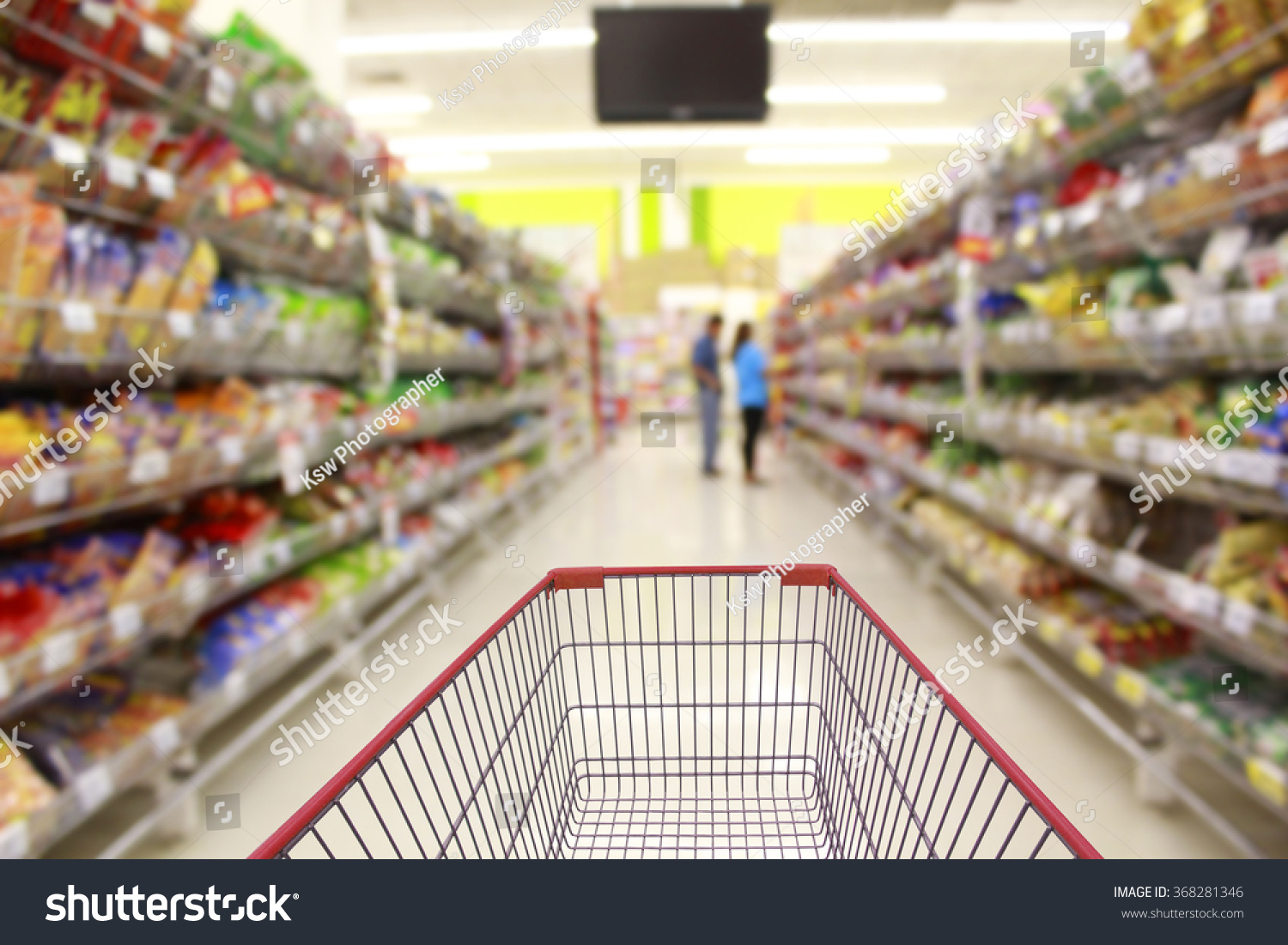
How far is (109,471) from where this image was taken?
177 cm

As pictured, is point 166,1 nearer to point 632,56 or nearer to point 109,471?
point 109,471

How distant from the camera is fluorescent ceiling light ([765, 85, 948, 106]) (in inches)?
354

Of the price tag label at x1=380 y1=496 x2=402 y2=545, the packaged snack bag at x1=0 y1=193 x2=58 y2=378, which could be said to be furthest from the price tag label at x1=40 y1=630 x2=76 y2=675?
the price tag label at x1=380 y1=496 x2=402 y2=545

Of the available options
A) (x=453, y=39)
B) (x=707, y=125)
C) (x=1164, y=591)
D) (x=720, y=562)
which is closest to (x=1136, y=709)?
(x=1164, y=591)

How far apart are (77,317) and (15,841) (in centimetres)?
101

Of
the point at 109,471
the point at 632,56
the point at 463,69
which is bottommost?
the point at 109,471

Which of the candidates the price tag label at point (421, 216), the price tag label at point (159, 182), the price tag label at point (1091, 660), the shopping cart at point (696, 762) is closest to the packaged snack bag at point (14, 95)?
the price tag label at point (159, 182)

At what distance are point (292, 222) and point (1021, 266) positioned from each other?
8.96ft

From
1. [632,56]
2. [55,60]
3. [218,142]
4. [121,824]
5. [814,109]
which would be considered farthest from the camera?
[814,109]

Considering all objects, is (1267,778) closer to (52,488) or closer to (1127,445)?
(1127,445)

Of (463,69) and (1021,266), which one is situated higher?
(463,69)

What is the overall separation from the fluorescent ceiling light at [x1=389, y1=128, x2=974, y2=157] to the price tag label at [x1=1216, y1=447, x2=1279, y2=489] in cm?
961
